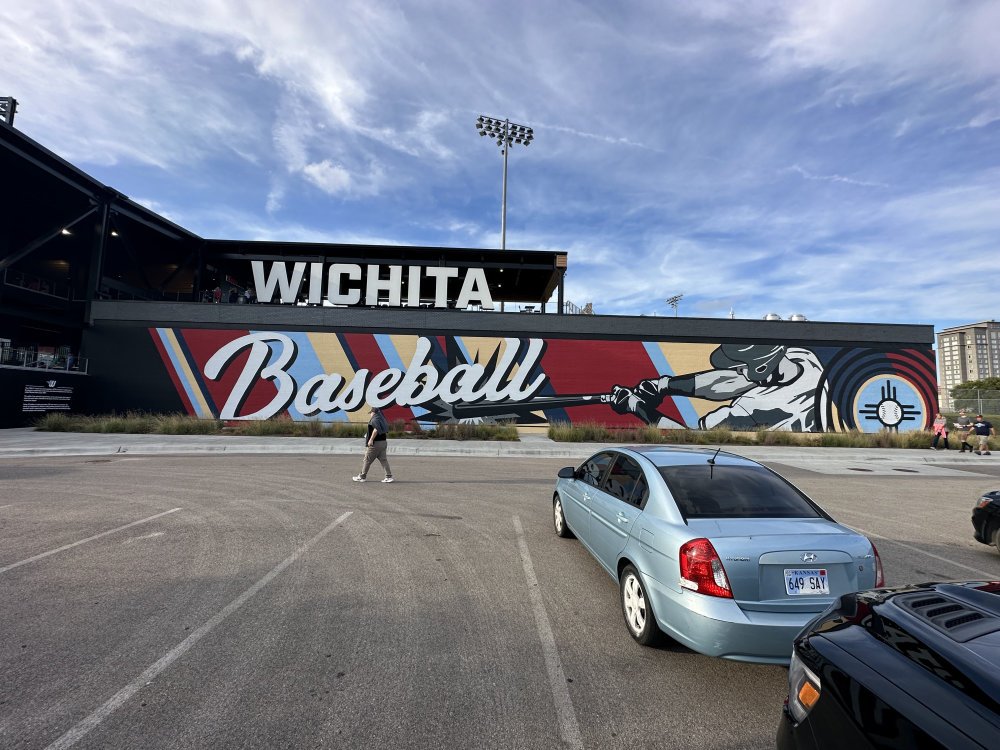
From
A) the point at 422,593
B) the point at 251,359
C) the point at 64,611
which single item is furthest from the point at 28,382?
the point at 422,593

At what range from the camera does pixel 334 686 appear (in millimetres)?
3160

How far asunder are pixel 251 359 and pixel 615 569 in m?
24.4

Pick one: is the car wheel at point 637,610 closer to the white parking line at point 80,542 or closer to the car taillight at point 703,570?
the car taillight at point 703,570

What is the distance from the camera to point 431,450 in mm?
16812

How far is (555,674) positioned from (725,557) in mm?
1416

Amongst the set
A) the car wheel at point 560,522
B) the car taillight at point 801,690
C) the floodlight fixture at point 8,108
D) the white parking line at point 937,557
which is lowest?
the white parking line at point 937,557

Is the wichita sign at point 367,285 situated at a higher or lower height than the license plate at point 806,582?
higher

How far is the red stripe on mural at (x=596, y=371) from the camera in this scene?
82.0 feet

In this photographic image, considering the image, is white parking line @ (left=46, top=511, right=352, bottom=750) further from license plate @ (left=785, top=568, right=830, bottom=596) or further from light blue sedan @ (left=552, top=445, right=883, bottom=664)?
license plate @ (left=785, top=568, right=830, bottom=596)

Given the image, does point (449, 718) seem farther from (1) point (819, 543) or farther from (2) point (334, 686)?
(1) point (819, 543)

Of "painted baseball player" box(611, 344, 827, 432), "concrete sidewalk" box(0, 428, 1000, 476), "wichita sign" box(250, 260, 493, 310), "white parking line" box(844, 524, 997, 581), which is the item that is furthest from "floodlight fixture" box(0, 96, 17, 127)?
"white parking line" box(844, 524, 997, 581)

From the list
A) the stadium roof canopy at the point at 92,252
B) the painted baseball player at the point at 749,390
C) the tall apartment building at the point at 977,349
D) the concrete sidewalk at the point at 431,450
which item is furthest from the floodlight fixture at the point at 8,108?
the tall apartment building at the point at 977,349

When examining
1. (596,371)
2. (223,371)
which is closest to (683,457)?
(596,371)

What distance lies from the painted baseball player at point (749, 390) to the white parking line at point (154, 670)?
21955 mm
